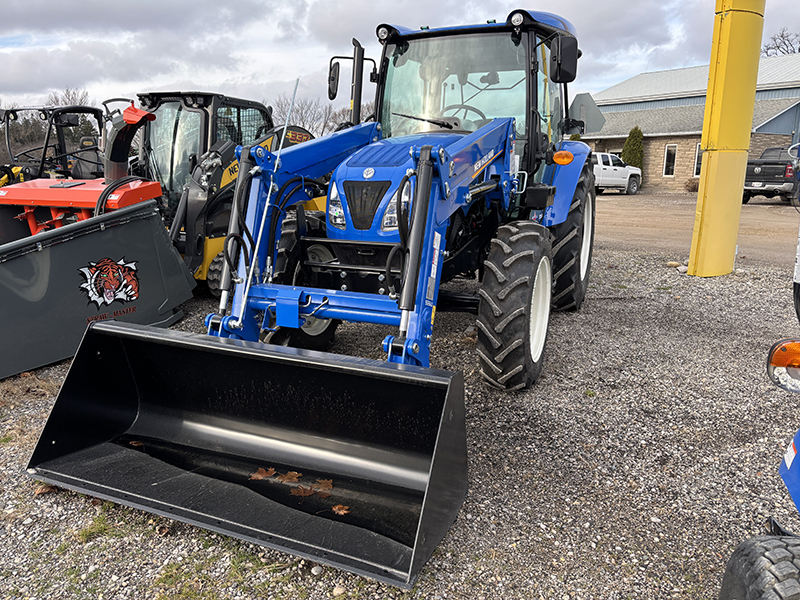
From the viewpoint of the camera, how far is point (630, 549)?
8.50ft

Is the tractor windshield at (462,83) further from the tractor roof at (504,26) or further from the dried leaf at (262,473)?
the dried leaf at (262,473)

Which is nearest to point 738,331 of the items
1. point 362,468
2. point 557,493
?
point 557,493

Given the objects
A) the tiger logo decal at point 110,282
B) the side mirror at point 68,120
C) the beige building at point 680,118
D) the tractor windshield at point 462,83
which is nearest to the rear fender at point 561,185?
the tractor windshield at point 462,83

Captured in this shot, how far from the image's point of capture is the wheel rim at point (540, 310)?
13.7ft

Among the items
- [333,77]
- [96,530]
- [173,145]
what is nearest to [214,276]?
[173,145]

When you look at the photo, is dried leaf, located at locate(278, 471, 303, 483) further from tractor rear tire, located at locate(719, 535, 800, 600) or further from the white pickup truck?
the white pickup truck

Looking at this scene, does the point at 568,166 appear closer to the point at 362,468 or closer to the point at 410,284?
the point at 410,284

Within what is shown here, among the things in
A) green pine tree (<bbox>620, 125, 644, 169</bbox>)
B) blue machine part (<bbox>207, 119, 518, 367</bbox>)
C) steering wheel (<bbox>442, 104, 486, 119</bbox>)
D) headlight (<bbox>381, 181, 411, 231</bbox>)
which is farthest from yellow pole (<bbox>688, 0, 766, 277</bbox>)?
green pine tree (<bbox>620, 125, 644, 169</bbox>)

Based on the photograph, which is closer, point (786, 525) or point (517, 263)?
point (786, 525)

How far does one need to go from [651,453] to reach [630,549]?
0.95 m

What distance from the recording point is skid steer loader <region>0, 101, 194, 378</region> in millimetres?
4461

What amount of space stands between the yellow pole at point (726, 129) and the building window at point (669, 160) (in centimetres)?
2176

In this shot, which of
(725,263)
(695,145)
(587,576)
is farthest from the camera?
(695,145)

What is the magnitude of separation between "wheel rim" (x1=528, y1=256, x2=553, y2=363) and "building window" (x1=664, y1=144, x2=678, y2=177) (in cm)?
2663
